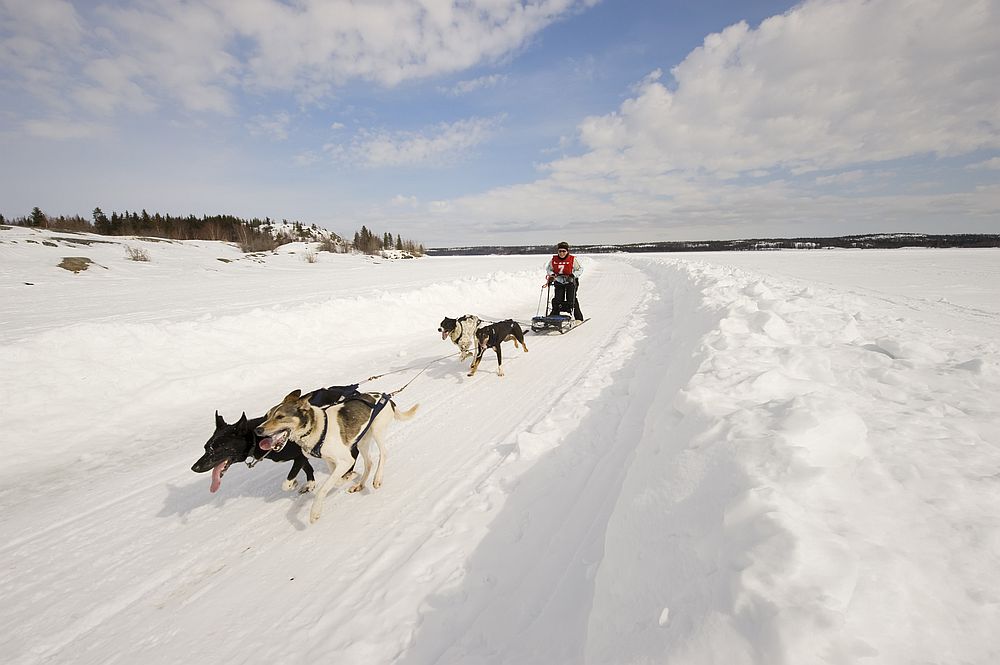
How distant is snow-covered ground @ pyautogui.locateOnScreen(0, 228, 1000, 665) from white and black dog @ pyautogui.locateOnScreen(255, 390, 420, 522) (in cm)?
27

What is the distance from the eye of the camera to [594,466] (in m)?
3.62

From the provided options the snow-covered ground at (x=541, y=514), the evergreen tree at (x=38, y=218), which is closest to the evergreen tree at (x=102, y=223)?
the evergreen tree at (x=38, y=218)

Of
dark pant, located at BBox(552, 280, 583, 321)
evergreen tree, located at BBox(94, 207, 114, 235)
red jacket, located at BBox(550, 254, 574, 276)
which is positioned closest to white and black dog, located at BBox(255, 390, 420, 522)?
dark pant, located at BBox(552, 280, 583, 321)

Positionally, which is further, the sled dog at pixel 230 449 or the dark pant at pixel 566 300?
the dark pant at pixel 566 300

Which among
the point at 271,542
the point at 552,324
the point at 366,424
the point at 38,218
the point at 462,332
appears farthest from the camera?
the point at 38,218

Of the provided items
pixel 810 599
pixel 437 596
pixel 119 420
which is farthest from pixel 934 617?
pixel 119 420

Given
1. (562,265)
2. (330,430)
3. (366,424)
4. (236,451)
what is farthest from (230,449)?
(562,265)

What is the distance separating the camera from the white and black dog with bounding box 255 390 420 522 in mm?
2973

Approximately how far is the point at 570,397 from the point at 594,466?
1.65 meters

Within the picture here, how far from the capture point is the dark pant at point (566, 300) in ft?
32.1

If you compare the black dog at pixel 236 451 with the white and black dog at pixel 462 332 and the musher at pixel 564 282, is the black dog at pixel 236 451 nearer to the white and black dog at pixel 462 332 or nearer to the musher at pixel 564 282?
the white and black dog at pixel 462 332

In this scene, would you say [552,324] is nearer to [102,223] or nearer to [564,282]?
[564,282]

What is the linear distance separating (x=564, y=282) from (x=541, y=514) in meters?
7.54

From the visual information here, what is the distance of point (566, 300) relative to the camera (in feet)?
32.7
